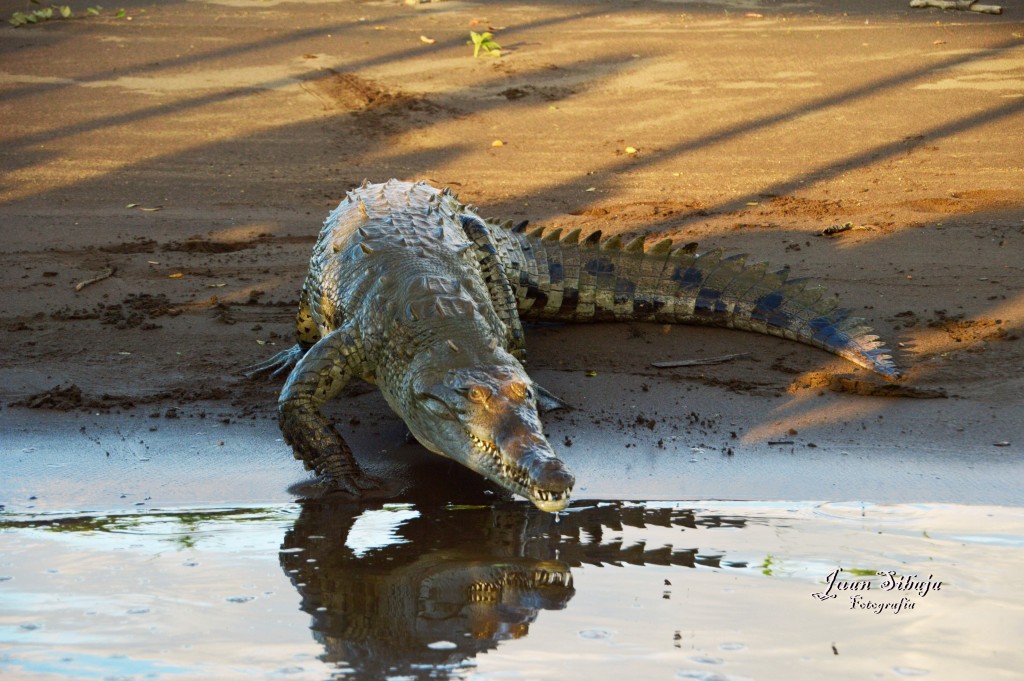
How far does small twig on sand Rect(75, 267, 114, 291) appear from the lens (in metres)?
7.30

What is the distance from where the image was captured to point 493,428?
4539 mm

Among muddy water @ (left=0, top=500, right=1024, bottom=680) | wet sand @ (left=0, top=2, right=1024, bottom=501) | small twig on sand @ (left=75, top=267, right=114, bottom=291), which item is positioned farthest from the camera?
small twig on sand @ (left=75, top=267, right=114, bottom=291)

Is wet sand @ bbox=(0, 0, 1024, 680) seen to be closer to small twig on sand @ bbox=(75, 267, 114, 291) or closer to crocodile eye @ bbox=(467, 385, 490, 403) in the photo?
small twig on sand @ bbox=(75, 267, 114, 291)

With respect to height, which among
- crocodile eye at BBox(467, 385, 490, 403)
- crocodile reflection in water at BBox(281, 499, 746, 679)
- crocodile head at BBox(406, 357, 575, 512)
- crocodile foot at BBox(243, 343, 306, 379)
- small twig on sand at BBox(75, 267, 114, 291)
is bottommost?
crocodile reflection in water at BBox(281, 499, 746, 679)

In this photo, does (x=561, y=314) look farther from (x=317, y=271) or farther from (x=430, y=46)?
(x=430, y=46)

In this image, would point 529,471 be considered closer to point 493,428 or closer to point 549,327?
point 493,428

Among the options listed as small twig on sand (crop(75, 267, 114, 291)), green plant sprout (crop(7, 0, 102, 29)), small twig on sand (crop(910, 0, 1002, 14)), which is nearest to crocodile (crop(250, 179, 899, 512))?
small twig on sand (crop(75, 267, 114, 291))

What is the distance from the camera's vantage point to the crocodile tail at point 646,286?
21.7 feet

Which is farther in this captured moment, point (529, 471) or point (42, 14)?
point (42, 14)

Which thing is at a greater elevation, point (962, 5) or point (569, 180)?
point (962, 5)

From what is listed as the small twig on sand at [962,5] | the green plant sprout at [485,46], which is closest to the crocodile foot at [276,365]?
the green plant sprout at [485,46]

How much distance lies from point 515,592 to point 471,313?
145 cm

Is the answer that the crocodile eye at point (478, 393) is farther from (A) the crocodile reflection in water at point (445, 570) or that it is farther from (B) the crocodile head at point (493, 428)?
(A) the crocodile reflection in water at point (445, 570)

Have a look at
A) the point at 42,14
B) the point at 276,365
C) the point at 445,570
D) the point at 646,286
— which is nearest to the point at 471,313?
the point at 445,570
